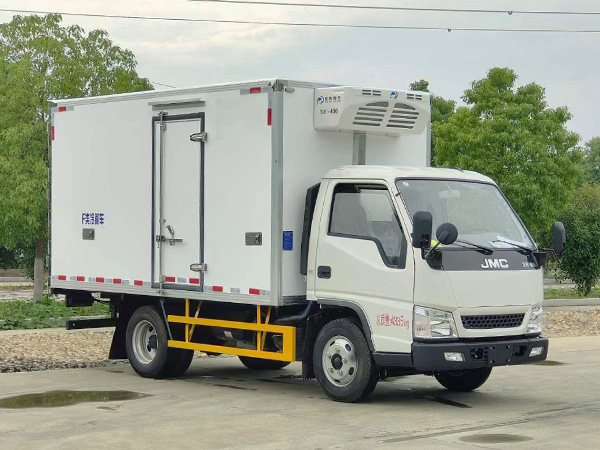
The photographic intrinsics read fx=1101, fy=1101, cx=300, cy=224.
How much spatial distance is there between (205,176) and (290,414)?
335 centimetres

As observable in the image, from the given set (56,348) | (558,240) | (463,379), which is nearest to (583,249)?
(56,348)

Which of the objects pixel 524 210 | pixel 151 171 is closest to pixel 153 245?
pixel 151 171

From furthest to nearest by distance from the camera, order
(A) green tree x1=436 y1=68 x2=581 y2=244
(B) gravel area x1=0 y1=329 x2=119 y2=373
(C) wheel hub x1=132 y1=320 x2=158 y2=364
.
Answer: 1. (A) green tree x1=436 y1=68 x2=581 y2=244
2. (B) gravel area x1=0 y1=329 x2=119 y2=373
3. (C) wheel hub x1=132 y1=320 x2=158 y2=364

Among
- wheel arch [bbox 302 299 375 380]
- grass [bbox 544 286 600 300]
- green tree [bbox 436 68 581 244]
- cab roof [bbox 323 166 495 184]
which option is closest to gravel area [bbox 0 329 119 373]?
wheel arch [bbox 302 299 375 380]

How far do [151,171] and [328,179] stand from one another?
275 cm

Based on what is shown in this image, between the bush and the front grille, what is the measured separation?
2341cm

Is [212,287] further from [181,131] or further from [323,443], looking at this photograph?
[323,443]

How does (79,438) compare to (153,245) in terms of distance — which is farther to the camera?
(153,245)

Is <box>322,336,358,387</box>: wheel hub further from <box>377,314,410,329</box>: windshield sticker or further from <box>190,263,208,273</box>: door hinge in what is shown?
<box>190,263,208,273</box>: door hinge

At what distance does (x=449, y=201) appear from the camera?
11805 mm

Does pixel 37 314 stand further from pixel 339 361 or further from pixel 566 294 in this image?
pixel 566 294

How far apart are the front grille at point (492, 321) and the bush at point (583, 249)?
23.4m

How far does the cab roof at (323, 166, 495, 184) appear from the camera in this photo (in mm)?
11656

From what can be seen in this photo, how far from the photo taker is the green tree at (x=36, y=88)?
2607cm
